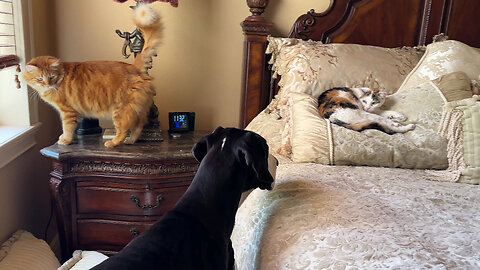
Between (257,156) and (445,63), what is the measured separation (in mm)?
1085

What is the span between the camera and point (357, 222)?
3.01 ft

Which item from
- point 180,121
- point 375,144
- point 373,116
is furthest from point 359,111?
point 180,121

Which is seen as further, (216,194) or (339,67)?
(339,67)

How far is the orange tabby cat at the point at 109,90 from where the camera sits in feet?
5.34

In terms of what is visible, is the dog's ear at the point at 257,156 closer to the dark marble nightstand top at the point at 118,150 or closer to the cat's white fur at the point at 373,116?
the cat's white fur at the point at 373,116

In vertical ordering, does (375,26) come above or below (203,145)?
above

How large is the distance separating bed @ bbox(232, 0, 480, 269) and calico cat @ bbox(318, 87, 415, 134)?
0.04 meters

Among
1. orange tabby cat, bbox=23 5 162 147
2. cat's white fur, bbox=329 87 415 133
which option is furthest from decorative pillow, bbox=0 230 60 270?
cat's white fur, bbox=329 87 415 133

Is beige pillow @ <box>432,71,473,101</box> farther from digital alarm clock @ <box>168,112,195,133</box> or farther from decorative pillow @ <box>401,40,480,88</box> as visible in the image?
digital alarm clock @ <box>168,112,195,133</box>

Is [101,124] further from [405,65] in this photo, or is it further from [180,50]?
[405,65]

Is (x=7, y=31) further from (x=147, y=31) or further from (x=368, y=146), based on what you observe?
(x=368, y=146)

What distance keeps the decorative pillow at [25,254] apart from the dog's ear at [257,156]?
104 cm

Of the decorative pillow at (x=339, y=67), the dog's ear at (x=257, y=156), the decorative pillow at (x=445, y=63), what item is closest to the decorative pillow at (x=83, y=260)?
the dog's ear at (x=257, y=156)

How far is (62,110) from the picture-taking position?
1639 millimetres
